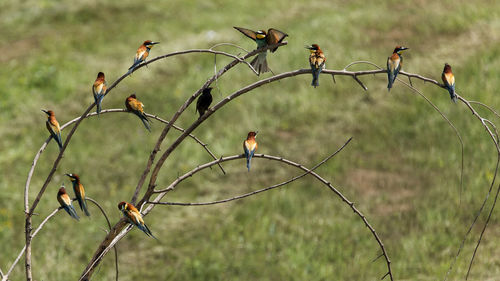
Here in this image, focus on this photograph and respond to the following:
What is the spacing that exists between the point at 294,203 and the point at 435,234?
224 centimetres

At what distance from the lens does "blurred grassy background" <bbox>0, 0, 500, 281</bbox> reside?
8.42 metres

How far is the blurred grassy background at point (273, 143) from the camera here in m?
8.42

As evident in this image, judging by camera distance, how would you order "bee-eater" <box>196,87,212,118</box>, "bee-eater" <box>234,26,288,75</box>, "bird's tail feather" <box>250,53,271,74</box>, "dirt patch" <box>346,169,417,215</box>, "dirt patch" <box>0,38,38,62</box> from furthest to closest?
"dirt patch" <box>0,38,38,62</box> → "dirt patch" <box>346,169,417,215</box> → "bee-eater" <box>196,87,212,118</box> → "bird's tail feather" <box>250,53,271,74</box> → "bee-eater" <box>234,26,288,75</box>

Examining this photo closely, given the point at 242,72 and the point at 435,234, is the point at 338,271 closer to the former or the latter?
the point at 435,234

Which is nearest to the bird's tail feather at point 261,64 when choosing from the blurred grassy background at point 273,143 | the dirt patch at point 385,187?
the blurred grassy background at point 273,143

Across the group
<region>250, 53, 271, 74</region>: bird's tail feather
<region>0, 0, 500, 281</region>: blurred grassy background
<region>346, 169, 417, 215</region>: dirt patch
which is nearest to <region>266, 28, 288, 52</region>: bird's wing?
<region>250, 53, 271, 74</region>: bird's tail feather

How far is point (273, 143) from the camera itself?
11742 millimetres

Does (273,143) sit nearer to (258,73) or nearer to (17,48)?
(258,73)

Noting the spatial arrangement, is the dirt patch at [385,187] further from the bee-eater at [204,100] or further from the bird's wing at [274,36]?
the bird's wing at [274,36]

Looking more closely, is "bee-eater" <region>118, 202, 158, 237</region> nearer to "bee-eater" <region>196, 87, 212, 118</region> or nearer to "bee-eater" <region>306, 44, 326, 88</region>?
"bee-eater" <region>196, 87, 212, 118</region>

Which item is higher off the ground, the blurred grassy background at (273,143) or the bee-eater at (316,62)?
the blurred grassy background at (273,143)

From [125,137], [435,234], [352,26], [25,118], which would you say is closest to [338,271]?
[435,234]

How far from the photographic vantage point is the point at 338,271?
26.2 ft

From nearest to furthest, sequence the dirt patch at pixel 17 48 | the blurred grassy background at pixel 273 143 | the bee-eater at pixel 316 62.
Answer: the bee-eater at pixel 316 62
the blurred grassy background at pixel 273 143
the dirt patch at pixel 17 48
